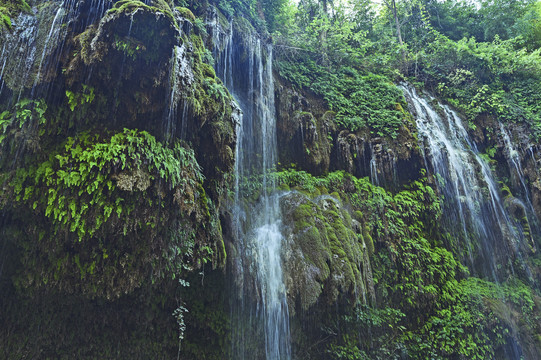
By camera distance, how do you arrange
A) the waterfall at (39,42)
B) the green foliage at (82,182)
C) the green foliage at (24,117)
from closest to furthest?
the green foliage at (82,182) → the green foliage at (24,117) → the waterfall at (39,42)

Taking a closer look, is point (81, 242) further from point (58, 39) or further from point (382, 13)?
point (382, 13)

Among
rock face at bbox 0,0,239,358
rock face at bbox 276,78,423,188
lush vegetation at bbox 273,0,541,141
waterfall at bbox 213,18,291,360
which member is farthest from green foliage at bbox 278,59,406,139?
rock face at bbox 0,0,239,358

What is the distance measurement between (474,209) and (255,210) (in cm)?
792

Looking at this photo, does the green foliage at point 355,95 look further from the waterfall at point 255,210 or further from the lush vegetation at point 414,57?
the waterfall at point 255,210

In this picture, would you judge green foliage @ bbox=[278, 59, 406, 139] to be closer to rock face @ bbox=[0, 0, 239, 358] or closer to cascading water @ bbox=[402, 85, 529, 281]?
cascading water @ bbox=[402, 85, 529, 281]

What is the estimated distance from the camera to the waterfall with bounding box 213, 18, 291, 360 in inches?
261

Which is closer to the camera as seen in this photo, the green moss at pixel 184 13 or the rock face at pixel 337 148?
the green moss at pixel 184 13

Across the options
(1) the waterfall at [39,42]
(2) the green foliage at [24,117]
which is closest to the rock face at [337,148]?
(1) the waterfall at [39,42]

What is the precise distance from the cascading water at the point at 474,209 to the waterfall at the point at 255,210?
585cm

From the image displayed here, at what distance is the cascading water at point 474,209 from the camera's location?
9.93m

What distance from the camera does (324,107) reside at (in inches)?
429

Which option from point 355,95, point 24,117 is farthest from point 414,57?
point 24,117

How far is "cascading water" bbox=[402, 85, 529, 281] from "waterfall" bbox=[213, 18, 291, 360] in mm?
5852

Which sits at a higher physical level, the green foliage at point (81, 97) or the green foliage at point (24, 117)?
the green foliage at point (81, 97)
